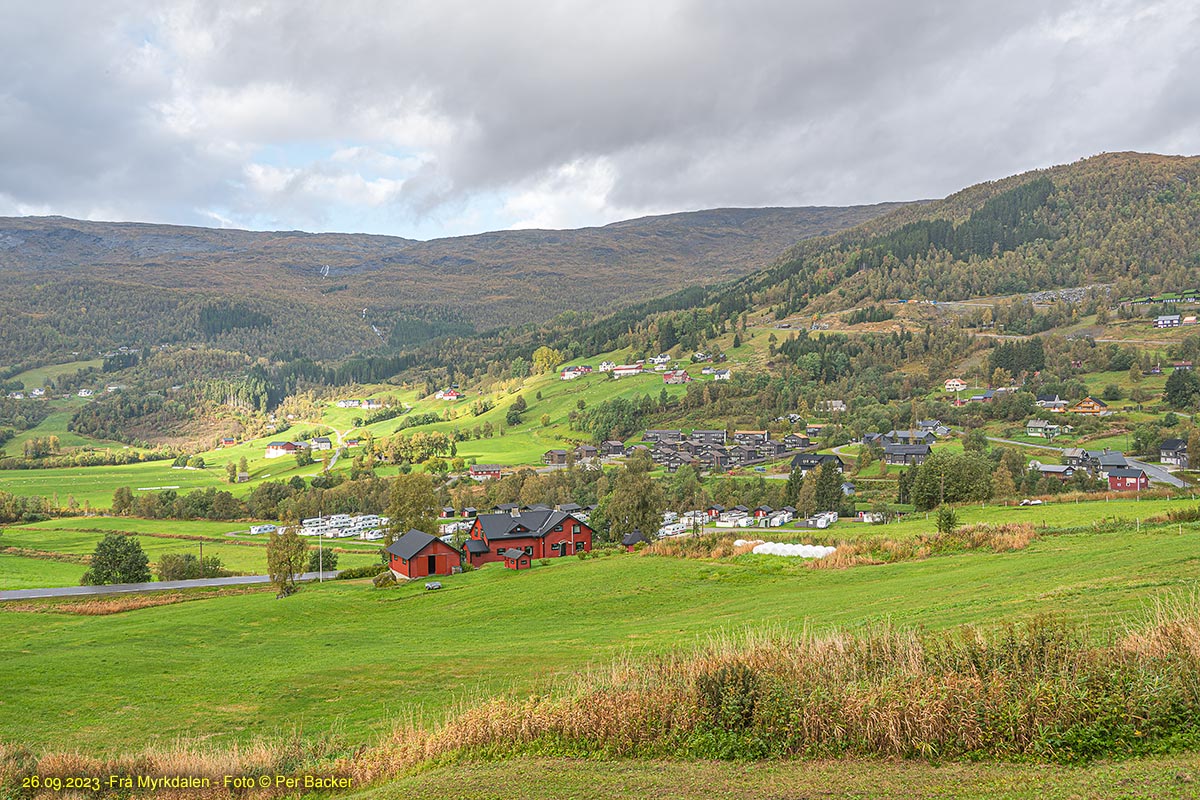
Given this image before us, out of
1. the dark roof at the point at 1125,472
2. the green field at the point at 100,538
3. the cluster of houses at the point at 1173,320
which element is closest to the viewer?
the green field at the point at 100,538

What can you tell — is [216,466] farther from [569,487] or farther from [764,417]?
[764,417]

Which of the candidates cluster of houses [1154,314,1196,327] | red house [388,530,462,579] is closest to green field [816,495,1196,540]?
red house [388,530,462,579]

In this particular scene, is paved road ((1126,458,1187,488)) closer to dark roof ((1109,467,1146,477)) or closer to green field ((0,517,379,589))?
dark roof ((1109,467,1146,477))

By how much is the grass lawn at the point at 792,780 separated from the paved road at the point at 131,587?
157 ft

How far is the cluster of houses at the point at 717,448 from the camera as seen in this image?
11425cm

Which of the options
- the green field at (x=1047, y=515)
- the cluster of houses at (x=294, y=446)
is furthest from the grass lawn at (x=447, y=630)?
the cluster of houses at (x=294, y=446)

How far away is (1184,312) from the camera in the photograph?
160 meters

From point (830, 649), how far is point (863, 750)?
7.63ft

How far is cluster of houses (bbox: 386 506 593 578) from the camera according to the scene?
51969mm

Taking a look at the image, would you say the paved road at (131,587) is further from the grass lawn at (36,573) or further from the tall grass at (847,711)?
the tall grass at (847,711)

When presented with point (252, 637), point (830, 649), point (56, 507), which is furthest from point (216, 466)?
point (830, 649)

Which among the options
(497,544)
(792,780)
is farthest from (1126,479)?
(792,780)

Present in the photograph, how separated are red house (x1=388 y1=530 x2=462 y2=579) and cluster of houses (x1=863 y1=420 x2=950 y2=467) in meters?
58.2

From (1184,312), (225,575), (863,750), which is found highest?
(1184,312)
